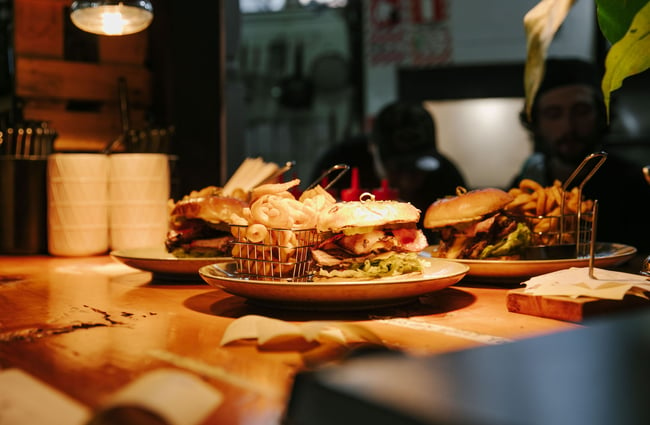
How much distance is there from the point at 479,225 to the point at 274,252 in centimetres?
59

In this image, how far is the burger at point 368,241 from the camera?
137cm

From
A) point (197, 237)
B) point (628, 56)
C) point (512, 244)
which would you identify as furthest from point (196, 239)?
point (628, 56)

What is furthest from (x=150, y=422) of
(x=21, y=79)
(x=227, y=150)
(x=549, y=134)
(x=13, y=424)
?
(x=549, y=134)

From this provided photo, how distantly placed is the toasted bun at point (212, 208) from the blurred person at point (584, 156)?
258cm

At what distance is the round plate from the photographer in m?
1.22

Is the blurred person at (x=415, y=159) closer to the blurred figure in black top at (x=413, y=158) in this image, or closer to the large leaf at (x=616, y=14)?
the blurred figure in black top at (x=413, y=158)

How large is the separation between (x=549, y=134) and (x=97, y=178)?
317cm

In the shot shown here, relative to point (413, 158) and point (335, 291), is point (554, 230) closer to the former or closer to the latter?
point (335, 291)

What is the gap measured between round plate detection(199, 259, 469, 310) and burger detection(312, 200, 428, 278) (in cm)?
7

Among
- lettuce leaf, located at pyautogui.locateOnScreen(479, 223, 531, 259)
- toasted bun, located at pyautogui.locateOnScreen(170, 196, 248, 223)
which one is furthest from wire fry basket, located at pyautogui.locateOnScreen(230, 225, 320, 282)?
lettuce leaf, located at pyautogui.locateOnScreen(479, 223, 531, 259)

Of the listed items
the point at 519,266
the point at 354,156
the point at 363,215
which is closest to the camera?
the point at 363,215

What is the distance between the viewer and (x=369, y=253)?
1.42 meters

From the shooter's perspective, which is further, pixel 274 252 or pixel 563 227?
pixel 563 227

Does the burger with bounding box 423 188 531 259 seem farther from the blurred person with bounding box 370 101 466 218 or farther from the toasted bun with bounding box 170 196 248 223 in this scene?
the blurred person with bounding box 370 101 466 218
